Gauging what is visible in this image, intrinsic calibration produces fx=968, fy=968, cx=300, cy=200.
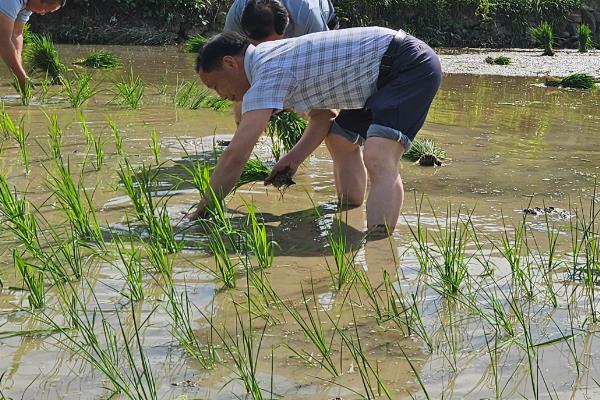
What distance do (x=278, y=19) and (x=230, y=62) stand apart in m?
0.92

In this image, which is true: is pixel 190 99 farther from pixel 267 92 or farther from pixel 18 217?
pixel 18 217

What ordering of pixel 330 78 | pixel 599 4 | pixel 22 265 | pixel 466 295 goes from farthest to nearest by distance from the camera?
1. pixel 599 4
2. pixel 330 78
3. pixel 466 295
4. pixel 22 265

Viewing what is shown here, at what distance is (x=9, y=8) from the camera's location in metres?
6.45

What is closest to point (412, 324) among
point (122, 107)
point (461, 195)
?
point (461, 195)

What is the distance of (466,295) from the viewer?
3.14 meters

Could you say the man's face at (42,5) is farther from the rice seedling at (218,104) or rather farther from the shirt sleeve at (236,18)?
the shirt sleeve at (236,18)

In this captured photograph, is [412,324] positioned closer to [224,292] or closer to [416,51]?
[224,292]

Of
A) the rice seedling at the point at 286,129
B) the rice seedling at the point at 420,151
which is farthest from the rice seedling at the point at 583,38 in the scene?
the rice seedling at the point at 286,129

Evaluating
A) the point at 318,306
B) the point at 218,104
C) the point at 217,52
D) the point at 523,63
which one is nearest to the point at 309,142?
the point at 217,52

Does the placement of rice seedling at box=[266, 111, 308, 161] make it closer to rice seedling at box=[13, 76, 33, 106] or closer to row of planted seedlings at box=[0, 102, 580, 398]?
row of planted seedlings at box=[0, 102, 580, 398]

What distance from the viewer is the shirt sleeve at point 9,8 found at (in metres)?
6.44

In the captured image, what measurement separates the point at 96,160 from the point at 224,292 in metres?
2.07

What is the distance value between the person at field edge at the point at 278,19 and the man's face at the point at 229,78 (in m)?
0.57

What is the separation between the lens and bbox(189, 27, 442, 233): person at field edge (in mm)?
3904
